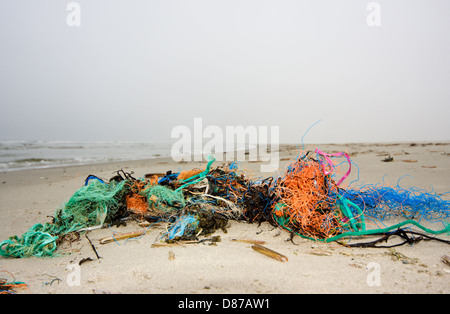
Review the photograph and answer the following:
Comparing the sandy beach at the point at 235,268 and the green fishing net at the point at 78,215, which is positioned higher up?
the green fishing net at the point at 78,215

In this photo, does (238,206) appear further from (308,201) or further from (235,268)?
(235,268)

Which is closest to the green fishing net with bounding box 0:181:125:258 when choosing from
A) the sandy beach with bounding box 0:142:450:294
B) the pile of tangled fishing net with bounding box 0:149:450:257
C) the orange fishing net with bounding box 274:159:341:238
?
the pile of tangled fishing net with bounding box 0:149:450:257

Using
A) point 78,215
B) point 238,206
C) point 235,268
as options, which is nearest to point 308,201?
point 238,206

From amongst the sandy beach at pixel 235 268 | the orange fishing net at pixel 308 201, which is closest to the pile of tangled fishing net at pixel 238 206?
the orange fishing net at pixel 308 201

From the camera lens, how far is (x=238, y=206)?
249cm

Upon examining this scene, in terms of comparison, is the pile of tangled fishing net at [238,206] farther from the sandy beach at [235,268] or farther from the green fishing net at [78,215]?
the sandy beach at [235,268]

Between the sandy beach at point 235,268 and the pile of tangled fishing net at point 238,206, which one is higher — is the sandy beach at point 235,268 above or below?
below

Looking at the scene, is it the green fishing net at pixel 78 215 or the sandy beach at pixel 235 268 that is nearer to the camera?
the sandy beach at pixel 235 268

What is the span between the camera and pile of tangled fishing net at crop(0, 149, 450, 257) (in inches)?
81.0

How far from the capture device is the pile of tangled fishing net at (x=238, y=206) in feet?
6.75

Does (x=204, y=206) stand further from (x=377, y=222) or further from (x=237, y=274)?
(x=377, y=222)

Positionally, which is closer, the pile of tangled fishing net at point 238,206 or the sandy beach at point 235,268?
the sandy beach at point 235,268

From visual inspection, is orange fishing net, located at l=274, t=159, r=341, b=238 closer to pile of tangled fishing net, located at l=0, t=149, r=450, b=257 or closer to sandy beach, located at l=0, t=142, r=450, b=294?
pile of tangled fishing net, located at l=0, t=149, r=450, b=257
